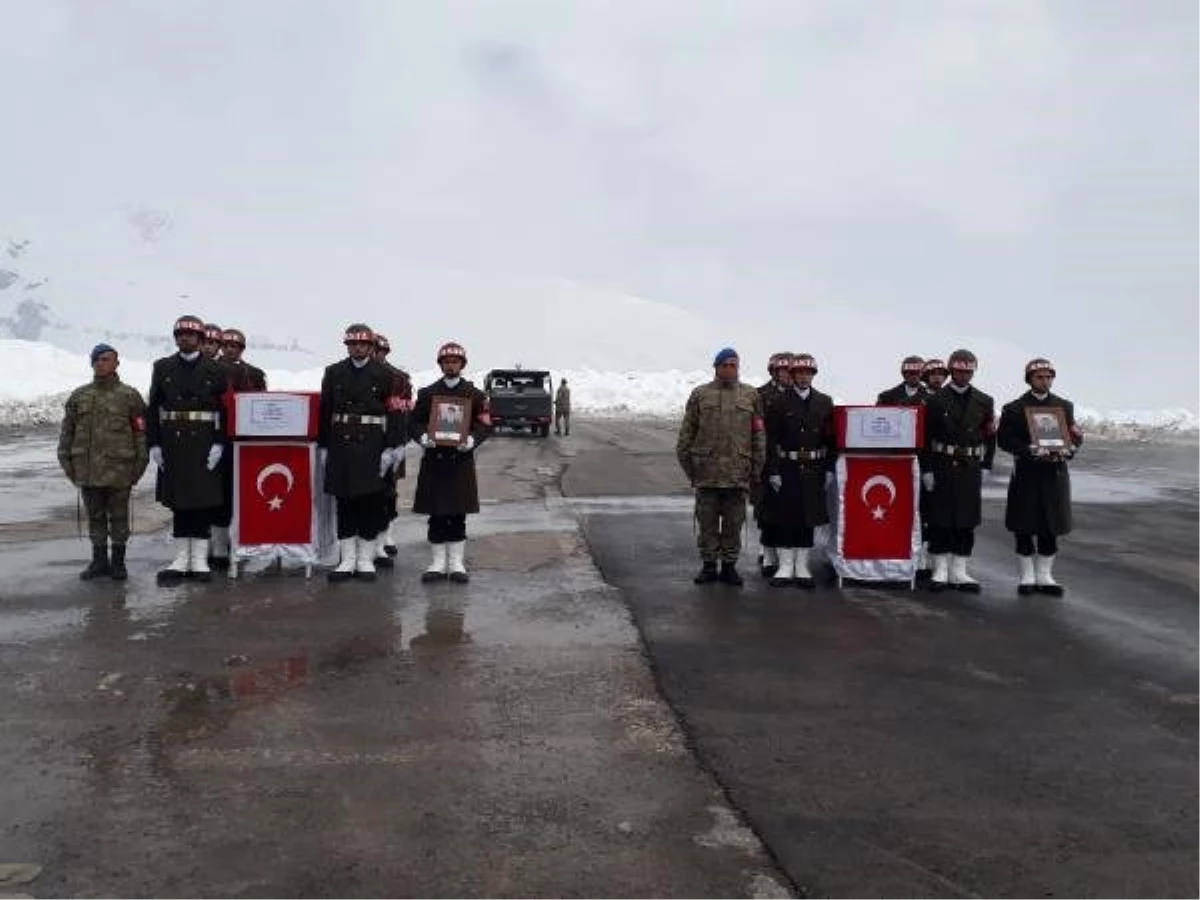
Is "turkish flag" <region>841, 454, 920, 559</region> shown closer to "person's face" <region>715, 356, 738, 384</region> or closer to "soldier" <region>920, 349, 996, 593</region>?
"soldier" <region>920, 349, 996, 593</region>

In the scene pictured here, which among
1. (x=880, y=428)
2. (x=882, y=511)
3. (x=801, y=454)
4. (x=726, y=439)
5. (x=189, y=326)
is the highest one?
(x=189, y=326)

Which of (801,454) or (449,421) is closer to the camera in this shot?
(449,421)

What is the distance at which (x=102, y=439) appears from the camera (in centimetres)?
850

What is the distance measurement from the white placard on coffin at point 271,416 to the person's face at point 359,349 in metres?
0.58

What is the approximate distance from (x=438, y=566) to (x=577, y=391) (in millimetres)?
70221

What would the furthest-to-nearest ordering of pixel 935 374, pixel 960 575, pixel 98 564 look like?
pixel 935 374 → pixel 960 575 → pixel 98 564

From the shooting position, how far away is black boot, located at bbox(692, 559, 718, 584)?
8.54 m

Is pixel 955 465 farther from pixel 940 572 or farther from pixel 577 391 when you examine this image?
pixel 577 391

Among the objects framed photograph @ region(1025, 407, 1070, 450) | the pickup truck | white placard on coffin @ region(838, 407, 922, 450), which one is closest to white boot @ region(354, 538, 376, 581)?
white placard on coffin @ region(838, 407, 922, 450)

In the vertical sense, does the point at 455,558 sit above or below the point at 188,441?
below

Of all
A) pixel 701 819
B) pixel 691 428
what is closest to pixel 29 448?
pixel 691 428

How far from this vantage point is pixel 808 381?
8.74m

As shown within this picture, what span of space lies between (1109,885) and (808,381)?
5.78m

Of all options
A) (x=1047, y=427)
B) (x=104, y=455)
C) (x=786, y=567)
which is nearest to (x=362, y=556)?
(x=104, y=455)
